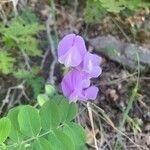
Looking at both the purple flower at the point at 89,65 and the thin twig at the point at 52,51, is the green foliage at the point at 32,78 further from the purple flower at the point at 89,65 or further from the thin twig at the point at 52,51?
the purple flower at the point at 89,65

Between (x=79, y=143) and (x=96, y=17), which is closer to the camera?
(x=79, y=143)

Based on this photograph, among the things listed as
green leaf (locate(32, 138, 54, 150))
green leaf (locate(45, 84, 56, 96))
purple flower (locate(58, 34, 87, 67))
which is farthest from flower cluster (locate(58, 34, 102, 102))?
green leaf (locate(45, 84, 56, 96))

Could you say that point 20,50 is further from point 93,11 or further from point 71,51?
point 71,51

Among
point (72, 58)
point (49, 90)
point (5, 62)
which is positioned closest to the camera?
point (72, 58)

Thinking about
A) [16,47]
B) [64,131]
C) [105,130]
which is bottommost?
[105,130]

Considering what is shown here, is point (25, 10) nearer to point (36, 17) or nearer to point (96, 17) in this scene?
point (36, 17)

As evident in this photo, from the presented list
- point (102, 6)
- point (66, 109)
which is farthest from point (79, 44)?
point (102, 6)

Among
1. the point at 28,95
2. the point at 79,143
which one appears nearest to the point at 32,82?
the point at 28,95

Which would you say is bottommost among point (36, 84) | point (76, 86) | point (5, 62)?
point (36, 84)
